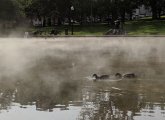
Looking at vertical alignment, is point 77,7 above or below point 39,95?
above

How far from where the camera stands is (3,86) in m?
15.5

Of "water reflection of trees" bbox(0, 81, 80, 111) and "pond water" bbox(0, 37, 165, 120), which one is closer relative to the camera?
"pond water" bbox(0, 37, 165, 120)

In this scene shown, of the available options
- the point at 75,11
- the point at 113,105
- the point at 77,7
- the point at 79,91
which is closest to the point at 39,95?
the point at 79,91


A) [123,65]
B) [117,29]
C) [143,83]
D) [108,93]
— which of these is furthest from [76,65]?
[117,29]

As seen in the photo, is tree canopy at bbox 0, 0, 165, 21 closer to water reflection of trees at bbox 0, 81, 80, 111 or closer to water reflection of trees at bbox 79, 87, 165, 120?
water reflection of trees at bbox 0, 81, 80, 111

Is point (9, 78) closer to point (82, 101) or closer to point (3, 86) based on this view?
point (3, 86)

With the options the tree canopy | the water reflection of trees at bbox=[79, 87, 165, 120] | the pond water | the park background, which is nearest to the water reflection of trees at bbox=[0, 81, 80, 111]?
the pond water

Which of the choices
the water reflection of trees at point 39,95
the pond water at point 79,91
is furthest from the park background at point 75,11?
the water reflection of trees at point 39,95

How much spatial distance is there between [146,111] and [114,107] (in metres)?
0.86

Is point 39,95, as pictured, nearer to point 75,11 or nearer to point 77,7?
point 77,7

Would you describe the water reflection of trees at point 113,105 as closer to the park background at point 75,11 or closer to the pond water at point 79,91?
the pond water at point 79,91

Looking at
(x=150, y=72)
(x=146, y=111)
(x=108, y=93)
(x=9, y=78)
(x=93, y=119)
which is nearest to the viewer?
(x=93, y=119)

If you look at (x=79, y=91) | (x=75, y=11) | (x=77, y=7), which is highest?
(x=77, y=7)

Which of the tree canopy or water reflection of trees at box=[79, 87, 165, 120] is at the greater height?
the tree canopy
